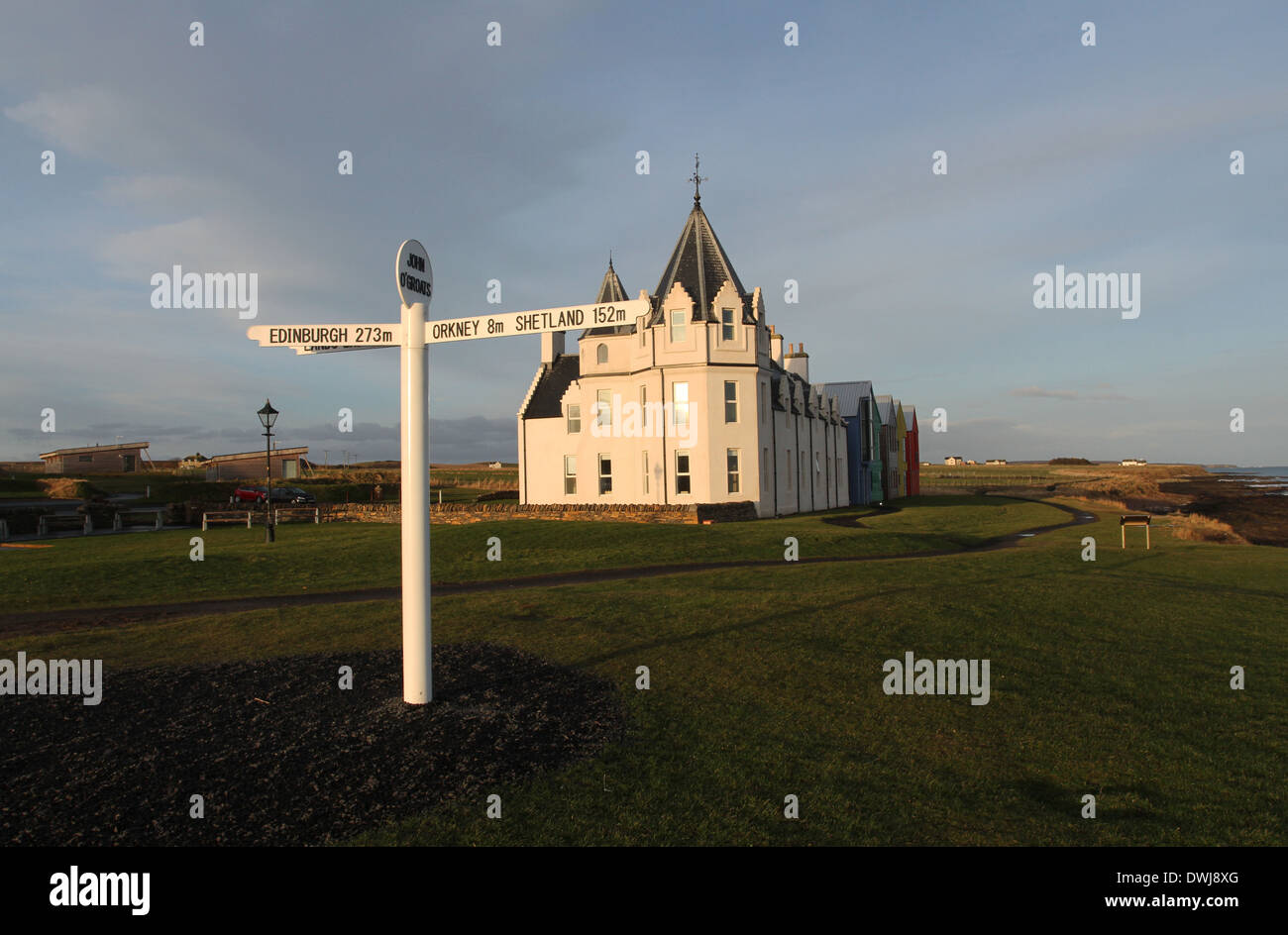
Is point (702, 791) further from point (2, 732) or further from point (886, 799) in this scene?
point (2, 732)

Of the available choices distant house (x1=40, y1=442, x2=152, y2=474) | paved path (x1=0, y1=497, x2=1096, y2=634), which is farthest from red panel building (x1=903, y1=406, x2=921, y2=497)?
distant house (x1=40, y1=442, x2=152, y2=474)

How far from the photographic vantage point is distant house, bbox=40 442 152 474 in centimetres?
7619

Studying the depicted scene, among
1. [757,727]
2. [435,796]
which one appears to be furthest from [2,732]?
[757,727]

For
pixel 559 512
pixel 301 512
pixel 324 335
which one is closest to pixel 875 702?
pixel 324 335

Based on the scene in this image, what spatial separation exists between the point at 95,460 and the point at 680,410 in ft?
255

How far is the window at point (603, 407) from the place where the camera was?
36.7 m

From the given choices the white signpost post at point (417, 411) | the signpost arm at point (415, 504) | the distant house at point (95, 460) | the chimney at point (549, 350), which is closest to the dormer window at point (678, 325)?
the chimney at point (549, 350)

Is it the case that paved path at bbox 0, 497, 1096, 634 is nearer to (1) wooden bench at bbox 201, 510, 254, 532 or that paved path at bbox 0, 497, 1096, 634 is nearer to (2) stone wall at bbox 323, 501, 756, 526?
(2) stone wall at bbox 323, 501, 756, 526

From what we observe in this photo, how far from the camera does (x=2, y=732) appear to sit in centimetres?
711

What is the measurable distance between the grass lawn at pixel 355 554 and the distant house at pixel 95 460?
59458mm

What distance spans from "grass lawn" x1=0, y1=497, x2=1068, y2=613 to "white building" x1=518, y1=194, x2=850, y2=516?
15.9 ft

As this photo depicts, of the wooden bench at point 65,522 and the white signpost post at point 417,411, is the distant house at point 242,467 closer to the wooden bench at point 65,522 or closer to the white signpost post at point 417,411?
the wooden bench at point 65,522

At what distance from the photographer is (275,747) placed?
6535 millimetres
